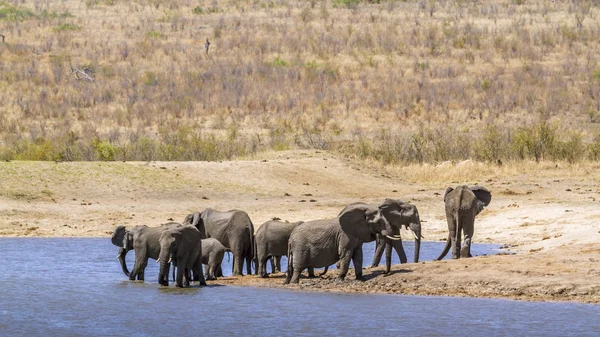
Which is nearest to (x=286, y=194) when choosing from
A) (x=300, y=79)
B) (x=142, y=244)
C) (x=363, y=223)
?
(x=142, y=244)

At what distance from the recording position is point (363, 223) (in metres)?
18.3

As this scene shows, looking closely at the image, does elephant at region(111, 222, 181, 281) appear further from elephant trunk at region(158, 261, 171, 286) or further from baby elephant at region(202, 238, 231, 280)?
baby elephant at region(202, 238, 231, 280)

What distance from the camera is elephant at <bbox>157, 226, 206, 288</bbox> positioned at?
1866 centimetres

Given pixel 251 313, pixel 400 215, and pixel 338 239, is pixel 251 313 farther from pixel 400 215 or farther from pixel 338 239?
pixel 400 215

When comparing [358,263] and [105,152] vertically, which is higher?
[358,263]

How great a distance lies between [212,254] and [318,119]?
94.7 feet

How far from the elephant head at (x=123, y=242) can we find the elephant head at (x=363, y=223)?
4.10 meters

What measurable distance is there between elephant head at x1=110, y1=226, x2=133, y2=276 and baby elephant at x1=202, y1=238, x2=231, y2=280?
4.18 feet

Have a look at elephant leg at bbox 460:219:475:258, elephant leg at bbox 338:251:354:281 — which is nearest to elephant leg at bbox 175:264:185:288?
elephant leg at bbox 338:251:354:281

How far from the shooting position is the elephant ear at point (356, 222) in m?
18.2

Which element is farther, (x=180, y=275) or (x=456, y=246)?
(x=456, y=246)

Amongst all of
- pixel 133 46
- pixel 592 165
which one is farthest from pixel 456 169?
pixel 133 46

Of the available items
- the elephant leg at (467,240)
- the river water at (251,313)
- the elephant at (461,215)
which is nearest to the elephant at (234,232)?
the river water at (251,313)

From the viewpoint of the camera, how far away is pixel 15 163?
32094 mm
